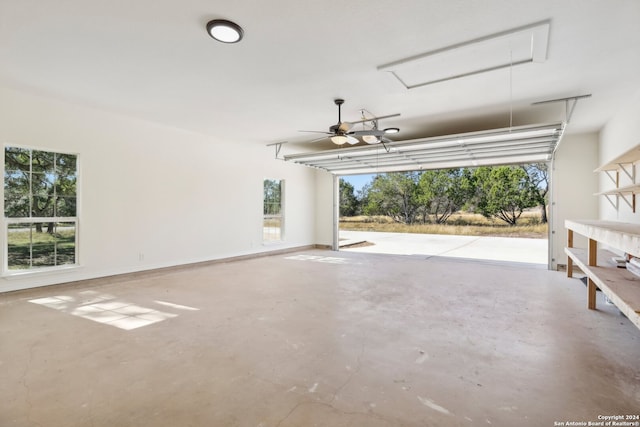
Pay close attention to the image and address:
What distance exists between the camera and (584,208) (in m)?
6.11

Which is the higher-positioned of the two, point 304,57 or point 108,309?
point 304,57

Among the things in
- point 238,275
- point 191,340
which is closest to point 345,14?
point 191,340

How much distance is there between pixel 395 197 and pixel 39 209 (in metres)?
12.0

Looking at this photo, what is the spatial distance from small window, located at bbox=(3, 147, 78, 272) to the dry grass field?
8.47 metres

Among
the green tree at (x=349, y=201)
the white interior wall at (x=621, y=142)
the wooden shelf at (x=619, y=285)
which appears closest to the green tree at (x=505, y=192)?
the green tree at (x=349, y=201)

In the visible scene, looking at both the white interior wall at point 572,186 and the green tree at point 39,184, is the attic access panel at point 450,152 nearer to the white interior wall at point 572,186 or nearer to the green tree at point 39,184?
the white interior wall at point 572,186

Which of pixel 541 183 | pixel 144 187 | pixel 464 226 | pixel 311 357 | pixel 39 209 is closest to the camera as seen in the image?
pixel 311 357

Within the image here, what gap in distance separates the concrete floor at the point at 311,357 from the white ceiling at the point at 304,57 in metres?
2.78

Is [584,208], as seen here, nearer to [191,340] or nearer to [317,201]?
[317,201]

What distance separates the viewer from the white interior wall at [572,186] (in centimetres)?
605

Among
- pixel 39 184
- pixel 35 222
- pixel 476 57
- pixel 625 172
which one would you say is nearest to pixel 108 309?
pixel 35 222

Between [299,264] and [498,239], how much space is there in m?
8.70

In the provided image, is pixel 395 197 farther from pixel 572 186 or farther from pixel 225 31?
pixel 225 31

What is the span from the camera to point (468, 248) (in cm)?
929
